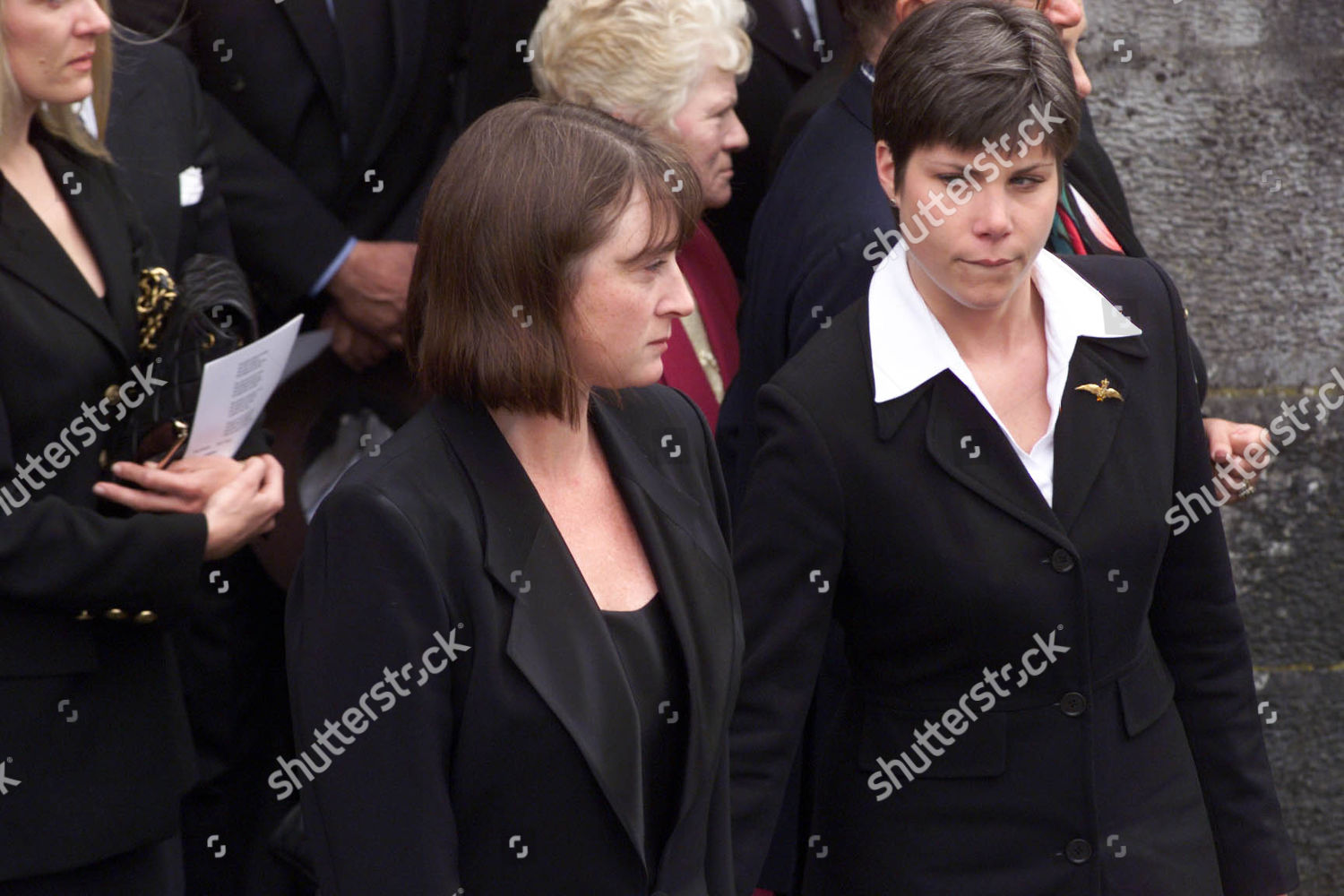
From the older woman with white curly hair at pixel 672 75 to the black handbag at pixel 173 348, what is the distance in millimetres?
965

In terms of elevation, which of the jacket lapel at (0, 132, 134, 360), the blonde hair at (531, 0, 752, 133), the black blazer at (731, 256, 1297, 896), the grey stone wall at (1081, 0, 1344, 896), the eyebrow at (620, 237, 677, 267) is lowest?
the grey stone wall at (1081, 0, 1344, 896)

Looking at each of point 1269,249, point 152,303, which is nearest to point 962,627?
point 152,303

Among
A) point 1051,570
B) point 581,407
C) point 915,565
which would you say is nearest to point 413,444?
point 581,407

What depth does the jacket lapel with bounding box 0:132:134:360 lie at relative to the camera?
3115 millimetres

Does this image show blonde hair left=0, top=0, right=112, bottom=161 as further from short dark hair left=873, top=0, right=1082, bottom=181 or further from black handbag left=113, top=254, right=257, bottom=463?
short dark hair left=873, top=0, right=1082, bottom=181

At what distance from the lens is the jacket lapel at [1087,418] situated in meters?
2.83

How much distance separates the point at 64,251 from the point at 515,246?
47.2 inches

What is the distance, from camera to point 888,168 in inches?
116

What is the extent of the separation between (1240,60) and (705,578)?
10.1ft

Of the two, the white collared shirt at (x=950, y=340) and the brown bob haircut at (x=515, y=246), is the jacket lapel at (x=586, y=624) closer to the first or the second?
the brown bob haircut at (x=515, y=246)

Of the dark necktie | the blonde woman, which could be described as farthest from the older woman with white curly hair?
the blonde woman

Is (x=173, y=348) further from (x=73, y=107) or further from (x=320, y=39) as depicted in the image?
(x=320, y=39)

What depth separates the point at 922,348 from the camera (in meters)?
2.86

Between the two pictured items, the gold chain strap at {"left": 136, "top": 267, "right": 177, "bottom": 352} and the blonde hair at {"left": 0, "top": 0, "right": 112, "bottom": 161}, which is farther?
the gold chain strap at {"left": 136, "top": 267, "right": 177, "bottom": 352}
